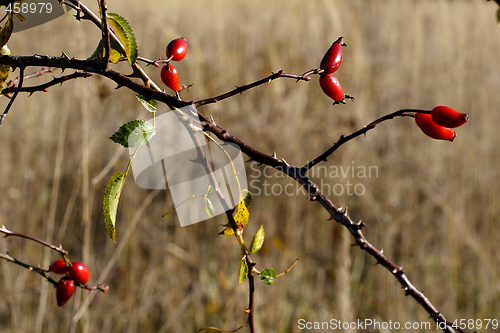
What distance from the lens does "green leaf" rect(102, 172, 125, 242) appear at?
1.47 feet

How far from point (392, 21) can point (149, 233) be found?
8.32 ft

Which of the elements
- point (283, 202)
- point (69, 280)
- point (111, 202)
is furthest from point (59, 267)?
point (283, 202)

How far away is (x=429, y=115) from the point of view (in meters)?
0.49

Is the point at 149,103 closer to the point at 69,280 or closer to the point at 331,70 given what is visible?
the point at 331,70

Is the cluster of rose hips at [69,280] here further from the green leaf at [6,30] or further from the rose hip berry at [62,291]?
the green leaf at [6,30]

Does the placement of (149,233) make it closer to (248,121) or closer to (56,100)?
(248,121)

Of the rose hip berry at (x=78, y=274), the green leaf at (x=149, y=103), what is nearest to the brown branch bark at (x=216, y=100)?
the green leaf at (x=149, y=103)

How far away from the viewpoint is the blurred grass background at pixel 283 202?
161cm

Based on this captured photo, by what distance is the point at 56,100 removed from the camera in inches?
96.9

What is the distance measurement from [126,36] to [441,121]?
0.40 meters

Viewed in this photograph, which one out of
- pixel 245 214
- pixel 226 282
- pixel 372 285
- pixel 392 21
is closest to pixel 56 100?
pixel 226 282

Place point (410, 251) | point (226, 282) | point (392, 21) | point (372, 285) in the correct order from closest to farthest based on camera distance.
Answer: point (226, 282)
point (372, 285)
point (410, 251)
point (392, 21)

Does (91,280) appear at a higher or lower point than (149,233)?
lower

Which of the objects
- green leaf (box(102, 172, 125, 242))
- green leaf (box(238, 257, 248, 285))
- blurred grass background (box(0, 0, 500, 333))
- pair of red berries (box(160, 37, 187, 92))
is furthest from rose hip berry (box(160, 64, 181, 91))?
blurred grass background (box(0, 0, 500, 333))
